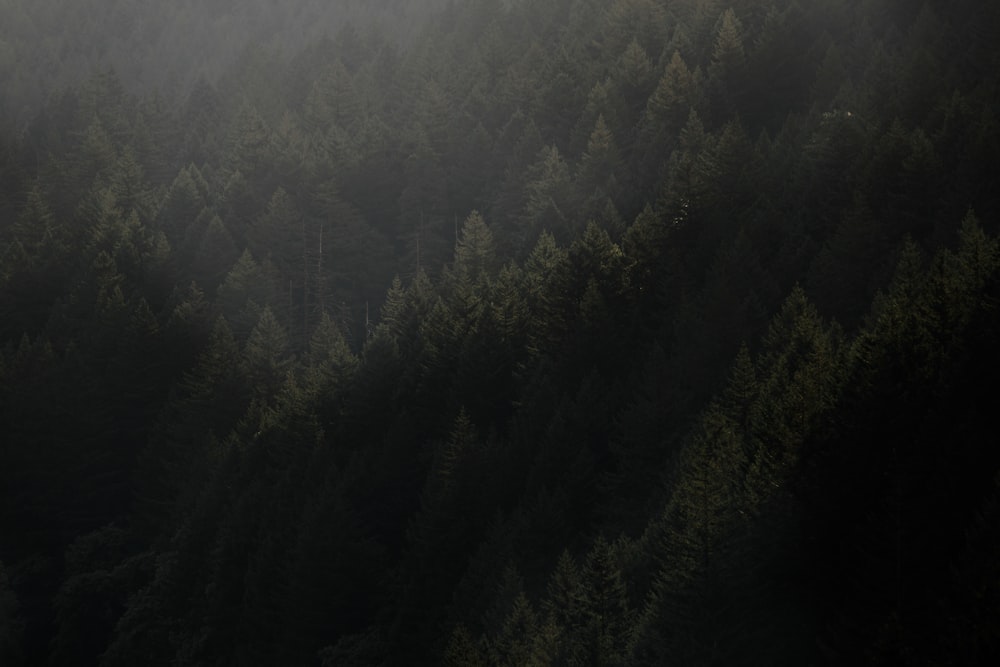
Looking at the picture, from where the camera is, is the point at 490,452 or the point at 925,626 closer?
the point at 925,626

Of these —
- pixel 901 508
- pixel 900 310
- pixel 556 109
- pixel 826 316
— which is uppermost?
pixel 556 109

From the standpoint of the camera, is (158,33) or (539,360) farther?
(158,33)

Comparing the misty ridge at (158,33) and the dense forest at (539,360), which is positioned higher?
the misty ridge at (158,33)

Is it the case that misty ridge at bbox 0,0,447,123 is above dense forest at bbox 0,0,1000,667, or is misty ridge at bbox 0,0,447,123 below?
above

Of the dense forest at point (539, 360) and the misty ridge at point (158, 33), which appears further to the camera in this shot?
the misty ridge at point (158, 33)

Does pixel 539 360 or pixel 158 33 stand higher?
pixel 158 33

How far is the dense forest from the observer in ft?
86.7

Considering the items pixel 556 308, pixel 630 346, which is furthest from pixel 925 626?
pixel 556 308

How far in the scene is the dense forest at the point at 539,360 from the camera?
2644 centimetres

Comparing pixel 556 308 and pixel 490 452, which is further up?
pixel 556 308

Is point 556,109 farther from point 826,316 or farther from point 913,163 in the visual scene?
point 826,316

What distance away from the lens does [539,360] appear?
47156mm

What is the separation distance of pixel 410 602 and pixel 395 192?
49920 mm

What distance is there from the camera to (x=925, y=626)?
69.5 ft
